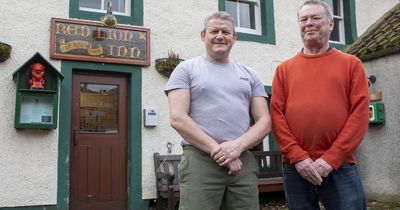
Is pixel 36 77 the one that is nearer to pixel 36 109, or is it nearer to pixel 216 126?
pixel 36 109

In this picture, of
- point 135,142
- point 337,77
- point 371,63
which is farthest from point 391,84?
point 337,77

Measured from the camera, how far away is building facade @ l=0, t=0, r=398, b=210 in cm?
559

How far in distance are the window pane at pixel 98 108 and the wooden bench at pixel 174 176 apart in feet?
2.72

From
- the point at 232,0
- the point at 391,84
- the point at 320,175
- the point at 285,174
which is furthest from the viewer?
the point at 232,0

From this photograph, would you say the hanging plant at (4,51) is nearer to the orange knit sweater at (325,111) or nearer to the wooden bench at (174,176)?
the wooden bench at (174,176)

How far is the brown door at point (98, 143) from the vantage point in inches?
236

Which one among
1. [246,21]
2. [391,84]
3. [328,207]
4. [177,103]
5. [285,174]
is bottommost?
[328,207]

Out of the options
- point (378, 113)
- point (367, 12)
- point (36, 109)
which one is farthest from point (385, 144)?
point (36, 109)

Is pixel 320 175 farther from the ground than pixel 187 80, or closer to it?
closer to it

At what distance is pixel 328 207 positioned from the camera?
2.39 m

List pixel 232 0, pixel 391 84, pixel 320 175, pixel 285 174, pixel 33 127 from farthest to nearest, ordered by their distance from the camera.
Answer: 1. pixel 232 0
2. pixel 391 84
3. pixel 33 127
4. pixel 285 174
5. pixel 320 175

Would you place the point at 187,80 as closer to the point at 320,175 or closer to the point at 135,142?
→ the point at 320,175

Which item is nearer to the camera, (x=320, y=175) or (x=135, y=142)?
(x=320, y=175)

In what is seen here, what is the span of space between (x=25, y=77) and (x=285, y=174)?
4.21 meters
